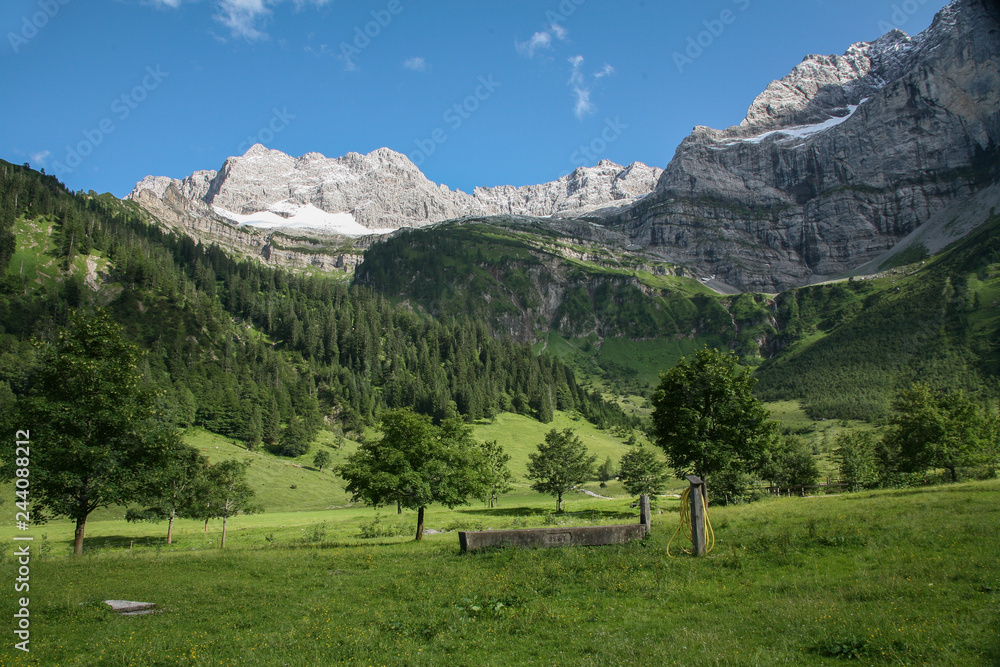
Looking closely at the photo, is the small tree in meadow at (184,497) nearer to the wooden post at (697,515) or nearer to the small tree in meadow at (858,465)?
the wooden post at (697,515)

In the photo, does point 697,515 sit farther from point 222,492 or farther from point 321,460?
point 321,460

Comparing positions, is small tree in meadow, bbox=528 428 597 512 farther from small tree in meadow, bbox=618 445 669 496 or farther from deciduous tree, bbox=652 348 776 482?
deciduous tree, bbox=652 348 776 482

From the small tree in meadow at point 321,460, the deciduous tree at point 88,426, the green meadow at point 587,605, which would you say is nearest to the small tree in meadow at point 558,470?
the green meadow at point 587,605

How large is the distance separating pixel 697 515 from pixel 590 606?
25.8ft

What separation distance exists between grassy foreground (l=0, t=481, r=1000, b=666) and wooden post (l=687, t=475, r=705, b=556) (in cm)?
106

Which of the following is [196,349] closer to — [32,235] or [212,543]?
[32,235]

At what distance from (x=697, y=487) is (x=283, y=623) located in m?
15.4

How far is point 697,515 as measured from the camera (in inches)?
856

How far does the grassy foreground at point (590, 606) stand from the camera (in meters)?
12.0

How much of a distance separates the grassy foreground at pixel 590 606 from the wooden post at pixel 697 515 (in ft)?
3.47

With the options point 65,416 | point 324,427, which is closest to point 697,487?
A: point 65,416

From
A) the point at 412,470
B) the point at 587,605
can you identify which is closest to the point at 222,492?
the point at 412,470

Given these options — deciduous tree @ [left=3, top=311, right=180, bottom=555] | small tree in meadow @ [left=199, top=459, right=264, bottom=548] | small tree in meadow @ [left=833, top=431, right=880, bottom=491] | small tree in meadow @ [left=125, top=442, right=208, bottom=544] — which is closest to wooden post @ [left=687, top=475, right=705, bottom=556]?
deciduous tree @ [left=3, top=311, right=180, bottom=555]

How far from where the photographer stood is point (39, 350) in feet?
112
